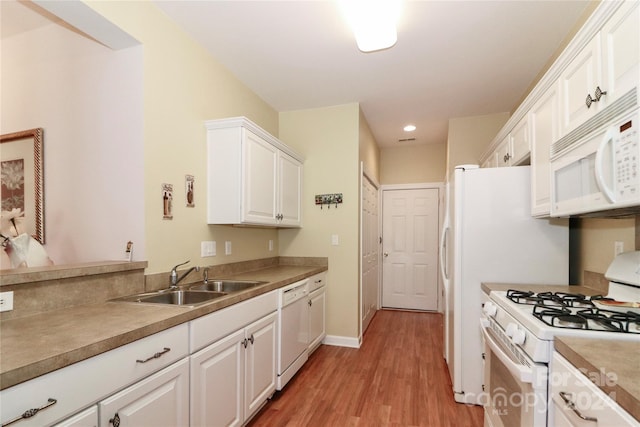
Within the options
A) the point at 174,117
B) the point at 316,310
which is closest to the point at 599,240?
the point at 316,310

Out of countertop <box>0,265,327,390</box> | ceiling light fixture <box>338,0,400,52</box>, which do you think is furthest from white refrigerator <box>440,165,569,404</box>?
countertop <box>0,265,327,390</box>

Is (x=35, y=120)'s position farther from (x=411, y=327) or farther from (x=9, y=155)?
(x=411, y=327)

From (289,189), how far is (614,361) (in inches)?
108

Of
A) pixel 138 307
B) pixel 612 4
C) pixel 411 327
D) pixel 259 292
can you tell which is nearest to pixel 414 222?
pixel 411 327

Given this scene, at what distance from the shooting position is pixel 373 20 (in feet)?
6.09

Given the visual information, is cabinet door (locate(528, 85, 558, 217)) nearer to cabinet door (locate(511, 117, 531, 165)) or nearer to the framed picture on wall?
cabinet door (locate(511, 117, 531, 165))

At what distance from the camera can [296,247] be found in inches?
143

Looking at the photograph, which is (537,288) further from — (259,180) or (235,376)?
(259,180)

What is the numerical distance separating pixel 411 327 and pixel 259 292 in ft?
9.41

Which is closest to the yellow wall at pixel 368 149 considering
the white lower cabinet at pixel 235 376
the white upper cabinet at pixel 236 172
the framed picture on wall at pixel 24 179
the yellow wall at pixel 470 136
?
the yellow wall at pixel 470 136

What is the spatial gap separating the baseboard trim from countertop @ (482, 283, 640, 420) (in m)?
2.55

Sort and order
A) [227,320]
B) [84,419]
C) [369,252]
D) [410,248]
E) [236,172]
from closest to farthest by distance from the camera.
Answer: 1. [84,419]
2. [227,320]
3. [236,172]
4. [369,252]
5. [410,248]

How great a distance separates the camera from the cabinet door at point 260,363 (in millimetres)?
1916

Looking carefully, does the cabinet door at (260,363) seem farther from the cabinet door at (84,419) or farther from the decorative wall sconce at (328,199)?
the decorative wall sconce at (328,199)
